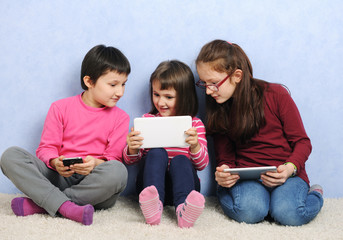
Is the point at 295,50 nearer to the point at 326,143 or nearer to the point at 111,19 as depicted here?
the point at 326,143

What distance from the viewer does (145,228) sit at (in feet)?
4.06

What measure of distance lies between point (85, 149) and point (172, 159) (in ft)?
1.27

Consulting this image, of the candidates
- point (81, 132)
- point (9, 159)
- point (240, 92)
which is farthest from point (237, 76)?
point (9, 159)

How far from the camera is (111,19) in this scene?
172cm

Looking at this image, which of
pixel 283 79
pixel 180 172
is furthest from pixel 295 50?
pixel 180 172

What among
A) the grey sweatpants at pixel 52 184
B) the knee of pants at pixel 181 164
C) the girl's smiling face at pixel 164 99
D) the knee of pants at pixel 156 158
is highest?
the girl's smiling face at pixel 164 99

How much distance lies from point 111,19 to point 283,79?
868mm

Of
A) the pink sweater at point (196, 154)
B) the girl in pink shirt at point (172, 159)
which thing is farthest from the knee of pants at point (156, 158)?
the pink sweater at point (196, 154)

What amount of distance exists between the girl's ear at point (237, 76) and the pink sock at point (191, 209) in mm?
557

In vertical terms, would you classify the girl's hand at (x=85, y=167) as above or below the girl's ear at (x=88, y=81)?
below

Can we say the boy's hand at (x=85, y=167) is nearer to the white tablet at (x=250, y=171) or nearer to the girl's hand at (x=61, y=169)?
the girl's hand at (x=61, y=169)

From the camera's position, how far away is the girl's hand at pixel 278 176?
4.59 ft

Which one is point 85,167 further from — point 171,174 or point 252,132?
point 252,132

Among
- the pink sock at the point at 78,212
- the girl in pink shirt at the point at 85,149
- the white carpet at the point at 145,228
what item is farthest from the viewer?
the girl in pink shirt at the point at 85,149
